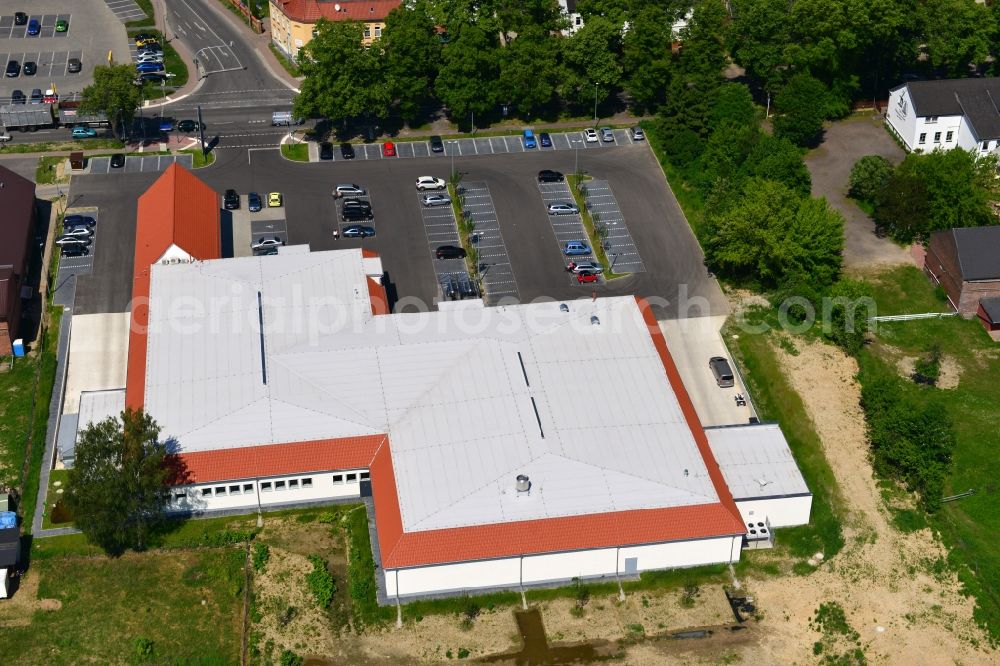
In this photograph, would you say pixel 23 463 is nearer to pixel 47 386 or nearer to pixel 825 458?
pixel 47 386

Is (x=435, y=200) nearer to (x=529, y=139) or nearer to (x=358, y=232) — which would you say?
(x=358, y=232)

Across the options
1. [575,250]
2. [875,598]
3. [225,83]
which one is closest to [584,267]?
[575,250]

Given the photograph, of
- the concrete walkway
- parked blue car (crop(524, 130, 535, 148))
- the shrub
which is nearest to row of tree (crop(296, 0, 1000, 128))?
parked blue car (crop(524, 130, 535, 148))

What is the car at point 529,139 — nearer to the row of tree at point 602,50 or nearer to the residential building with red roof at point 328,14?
the row of tree at point 602,50

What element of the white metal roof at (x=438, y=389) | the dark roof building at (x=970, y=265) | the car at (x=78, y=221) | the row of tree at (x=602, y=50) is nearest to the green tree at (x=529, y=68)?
the row of tree at (x=602, y=50)

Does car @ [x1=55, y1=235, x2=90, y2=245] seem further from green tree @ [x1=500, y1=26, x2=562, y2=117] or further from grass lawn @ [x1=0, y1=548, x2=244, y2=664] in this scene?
green tree @ [x1=500, y1=26, x2=562, y2=117]

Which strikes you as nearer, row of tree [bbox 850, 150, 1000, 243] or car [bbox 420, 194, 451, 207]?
row of tree [bbox 850, 150, 1000, 243]

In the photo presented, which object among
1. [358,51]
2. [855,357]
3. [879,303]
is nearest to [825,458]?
[855,357]
